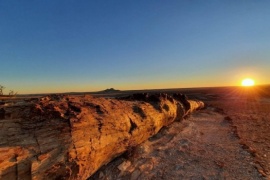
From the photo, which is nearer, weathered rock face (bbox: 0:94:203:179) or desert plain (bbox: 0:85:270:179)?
weathered rock face (bbox: 0:94:203:179)

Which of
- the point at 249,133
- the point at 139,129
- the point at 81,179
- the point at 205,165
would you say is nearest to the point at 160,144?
the point at 139,129

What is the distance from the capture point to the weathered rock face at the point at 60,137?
3.69m

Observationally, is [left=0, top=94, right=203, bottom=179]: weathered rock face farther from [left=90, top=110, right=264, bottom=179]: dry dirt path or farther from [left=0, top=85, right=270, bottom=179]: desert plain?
[left=90, top=110, right=264, bottom=179]: dry dirt path

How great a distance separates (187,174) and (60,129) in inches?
123

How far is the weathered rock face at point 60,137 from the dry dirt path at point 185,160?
45 cm

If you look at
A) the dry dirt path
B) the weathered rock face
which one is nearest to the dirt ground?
the dry dirt path

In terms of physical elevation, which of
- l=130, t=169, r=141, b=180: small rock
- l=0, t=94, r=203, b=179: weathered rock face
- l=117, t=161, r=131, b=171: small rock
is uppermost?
l=0, t=94, r=203, b=179: weathered rock face

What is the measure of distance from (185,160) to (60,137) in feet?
11.6

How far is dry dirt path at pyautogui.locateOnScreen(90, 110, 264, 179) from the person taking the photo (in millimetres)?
5348

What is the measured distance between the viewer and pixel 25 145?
3859 mm

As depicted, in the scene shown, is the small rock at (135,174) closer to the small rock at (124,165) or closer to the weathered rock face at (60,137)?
A: the small rock at (124,165)

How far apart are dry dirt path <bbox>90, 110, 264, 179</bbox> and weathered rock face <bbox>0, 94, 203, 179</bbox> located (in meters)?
0.45

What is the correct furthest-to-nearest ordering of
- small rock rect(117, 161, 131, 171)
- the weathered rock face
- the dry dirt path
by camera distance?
small rock rect(117, 161, 131, 171) → the dry dirt path → the weathered rock face

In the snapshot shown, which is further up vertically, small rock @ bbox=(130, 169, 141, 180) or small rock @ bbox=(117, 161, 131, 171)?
small rock @ bbox=(117, 161, 131, 171)
